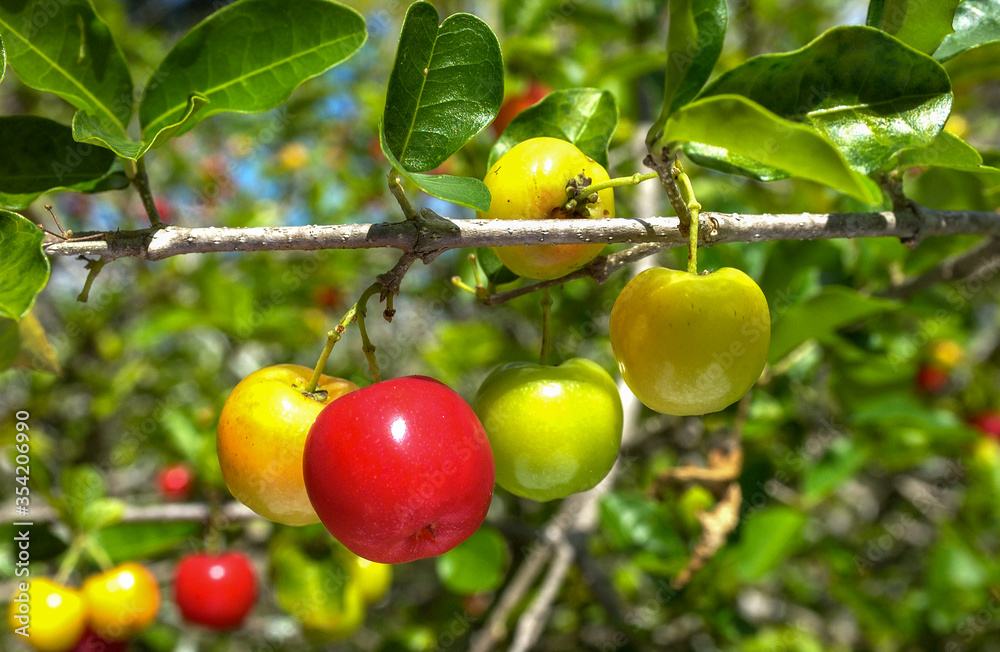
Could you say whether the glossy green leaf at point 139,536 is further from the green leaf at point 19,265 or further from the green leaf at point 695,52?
the green leaf at point 695,52

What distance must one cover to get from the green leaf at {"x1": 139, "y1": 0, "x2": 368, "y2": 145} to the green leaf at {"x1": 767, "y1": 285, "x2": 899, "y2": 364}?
1125 mm

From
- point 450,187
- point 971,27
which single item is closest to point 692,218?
point 450,187

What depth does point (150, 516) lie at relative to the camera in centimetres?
220

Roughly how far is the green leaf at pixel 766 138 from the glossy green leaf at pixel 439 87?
0.30m

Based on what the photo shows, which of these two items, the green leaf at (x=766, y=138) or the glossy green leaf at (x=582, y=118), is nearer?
the green leaf at (x=766, y=138)

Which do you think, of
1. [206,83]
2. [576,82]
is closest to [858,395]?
[576,82]

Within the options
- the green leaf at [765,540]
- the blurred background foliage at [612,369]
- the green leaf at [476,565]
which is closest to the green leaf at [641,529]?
the blurred background foliage at [612,369]

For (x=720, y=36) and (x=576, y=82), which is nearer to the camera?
(x=720, y=36)

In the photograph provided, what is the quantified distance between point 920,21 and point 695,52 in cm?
38

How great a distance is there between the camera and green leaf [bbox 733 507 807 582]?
6.78ft

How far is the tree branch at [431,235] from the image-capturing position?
90cm

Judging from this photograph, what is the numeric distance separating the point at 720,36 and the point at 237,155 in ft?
14.9

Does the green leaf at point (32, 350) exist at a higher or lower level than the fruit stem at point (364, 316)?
lower

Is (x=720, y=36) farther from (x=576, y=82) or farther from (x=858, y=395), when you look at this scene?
(x=858, y=395)
